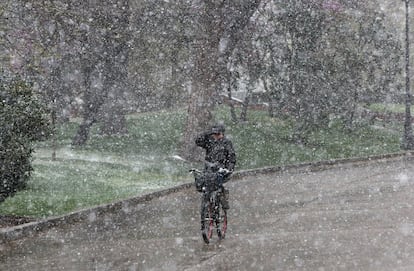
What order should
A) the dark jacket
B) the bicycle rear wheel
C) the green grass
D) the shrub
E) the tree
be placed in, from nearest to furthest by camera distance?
the bicycle rear wheel
the dark jacket
the shrub
the green grass
the tree

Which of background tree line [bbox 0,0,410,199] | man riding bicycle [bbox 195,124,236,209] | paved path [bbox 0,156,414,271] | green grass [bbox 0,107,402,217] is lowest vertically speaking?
green grass [bbox 0,107,402,217]

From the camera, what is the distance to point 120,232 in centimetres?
1232

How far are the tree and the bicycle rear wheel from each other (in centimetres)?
1468

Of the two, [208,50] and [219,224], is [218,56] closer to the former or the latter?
[208,50]

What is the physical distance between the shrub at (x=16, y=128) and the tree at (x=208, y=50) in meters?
12.4

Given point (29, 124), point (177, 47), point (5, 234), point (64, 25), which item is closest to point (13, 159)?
point (29, 124)

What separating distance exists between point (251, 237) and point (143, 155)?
17.4 meters

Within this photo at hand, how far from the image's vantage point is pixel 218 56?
84.4 ft

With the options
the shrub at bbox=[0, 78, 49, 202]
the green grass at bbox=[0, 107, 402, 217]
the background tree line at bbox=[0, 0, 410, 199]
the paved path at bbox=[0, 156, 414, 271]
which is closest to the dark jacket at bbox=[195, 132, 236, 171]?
the paved path at bbox=[0, 156, 414, 271]

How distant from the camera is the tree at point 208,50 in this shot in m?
25.4

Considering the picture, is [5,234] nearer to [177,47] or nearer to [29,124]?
[29,124]

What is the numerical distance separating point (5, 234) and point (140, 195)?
17.4 feet

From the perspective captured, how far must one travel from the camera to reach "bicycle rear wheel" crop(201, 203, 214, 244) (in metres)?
10.7

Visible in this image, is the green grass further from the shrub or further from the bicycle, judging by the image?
the bicycle
